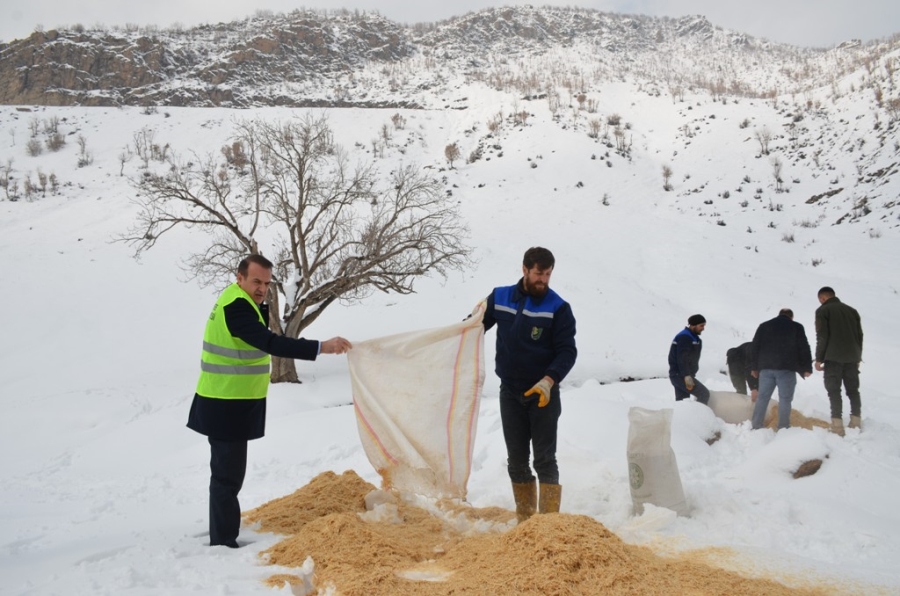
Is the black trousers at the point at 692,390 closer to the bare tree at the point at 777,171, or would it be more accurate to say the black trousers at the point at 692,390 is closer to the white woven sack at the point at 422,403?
the white woven sack at the point at 422,403

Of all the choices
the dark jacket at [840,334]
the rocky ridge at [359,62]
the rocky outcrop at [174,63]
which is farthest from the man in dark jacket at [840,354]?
the rocky outcrop at [174,63]

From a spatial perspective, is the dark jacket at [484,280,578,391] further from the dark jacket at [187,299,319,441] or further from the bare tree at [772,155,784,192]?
the bare tree at [772,155,784,192]

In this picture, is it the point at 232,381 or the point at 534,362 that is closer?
the point at 232,381

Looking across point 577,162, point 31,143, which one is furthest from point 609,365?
point 31,143

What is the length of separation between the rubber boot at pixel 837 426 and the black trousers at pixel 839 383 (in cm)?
6

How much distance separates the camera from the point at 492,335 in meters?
18.0

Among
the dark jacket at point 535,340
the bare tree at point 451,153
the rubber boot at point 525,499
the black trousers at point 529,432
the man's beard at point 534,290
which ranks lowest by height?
the rubber boot at point 525,499

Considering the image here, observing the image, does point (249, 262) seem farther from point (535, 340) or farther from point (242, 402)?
point (535, 340)

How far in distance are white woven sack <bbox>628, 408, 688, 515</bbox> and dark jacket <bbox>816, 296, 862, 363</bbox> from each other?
14.4 ft

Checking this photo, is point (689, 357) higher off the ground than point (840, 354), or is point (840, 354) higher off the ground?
point (840, 354)

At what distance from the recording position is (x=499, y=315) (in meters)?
4.21

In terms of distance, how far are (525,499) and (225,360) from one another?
246 cm

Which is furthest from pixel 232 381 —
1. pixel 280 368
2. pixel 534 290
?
pixel 280 368

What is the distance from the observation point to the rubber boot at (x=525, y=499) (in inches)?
164
